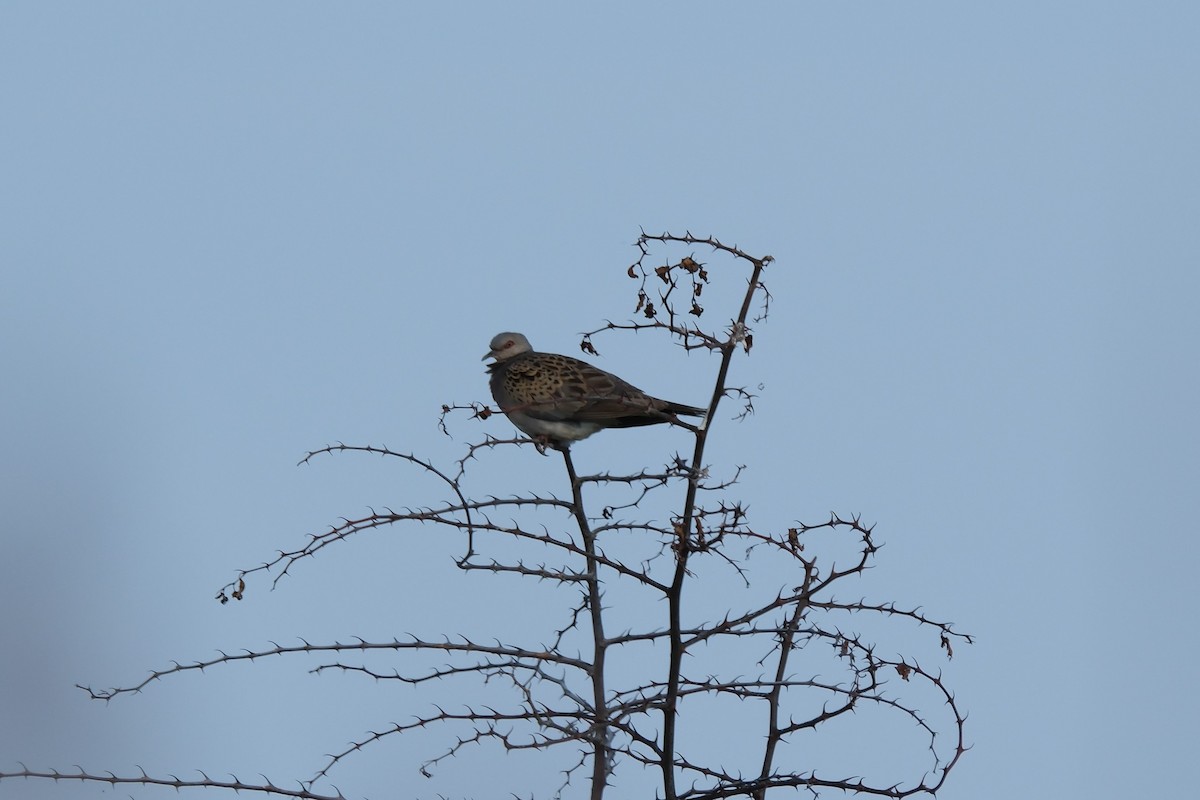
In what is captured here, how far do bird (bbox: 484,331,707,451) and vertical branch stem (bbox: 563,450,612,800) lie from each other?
1.26 m

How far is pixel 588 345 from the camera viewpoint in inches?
149

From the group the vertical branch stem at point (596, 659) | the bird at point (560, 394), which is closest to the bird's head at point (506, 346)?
the bird at point (560, 394)

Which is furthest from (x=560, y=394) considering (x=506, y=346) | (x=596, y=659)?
(x=596, y=659)

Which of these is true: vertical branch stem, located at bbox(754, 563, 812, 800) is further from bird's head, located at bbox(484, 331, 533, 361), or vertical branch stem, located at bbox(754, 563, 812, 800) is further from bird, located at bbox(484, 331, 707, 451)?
bird's head, located at bbox(484, 331, 533, 361)

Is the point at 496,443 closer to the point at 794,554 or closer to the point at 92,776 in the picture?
the point at 794,554

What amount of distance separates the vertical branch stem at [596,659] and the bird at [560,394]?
126 centimetres

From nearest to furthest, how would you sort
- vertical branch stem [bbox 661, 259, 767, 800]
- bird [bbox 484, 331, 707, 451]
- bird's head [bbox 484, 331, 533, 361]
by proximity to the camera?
1. vertical branch stem [bbox 661, 259, 767, 800]
2. bird [bbox 484, 331, 707, 451]
3. bird's head [bbox 484, 331, 533, 361]

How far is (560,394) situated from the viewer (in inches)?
232

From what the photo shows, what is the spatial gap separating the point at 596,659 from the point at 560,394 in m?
2.26

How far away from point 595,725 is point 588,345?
1.00 metres

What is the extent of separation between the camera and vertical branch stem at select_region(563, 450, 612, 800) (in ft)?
11.9

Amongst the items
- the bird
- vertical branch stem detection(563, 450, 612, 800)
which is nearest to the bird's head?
the bird

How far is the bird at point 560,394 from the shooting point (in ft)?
18.0

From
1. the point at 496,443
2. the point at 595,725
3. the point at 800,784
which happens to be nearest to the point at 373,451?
the point at 496,443
